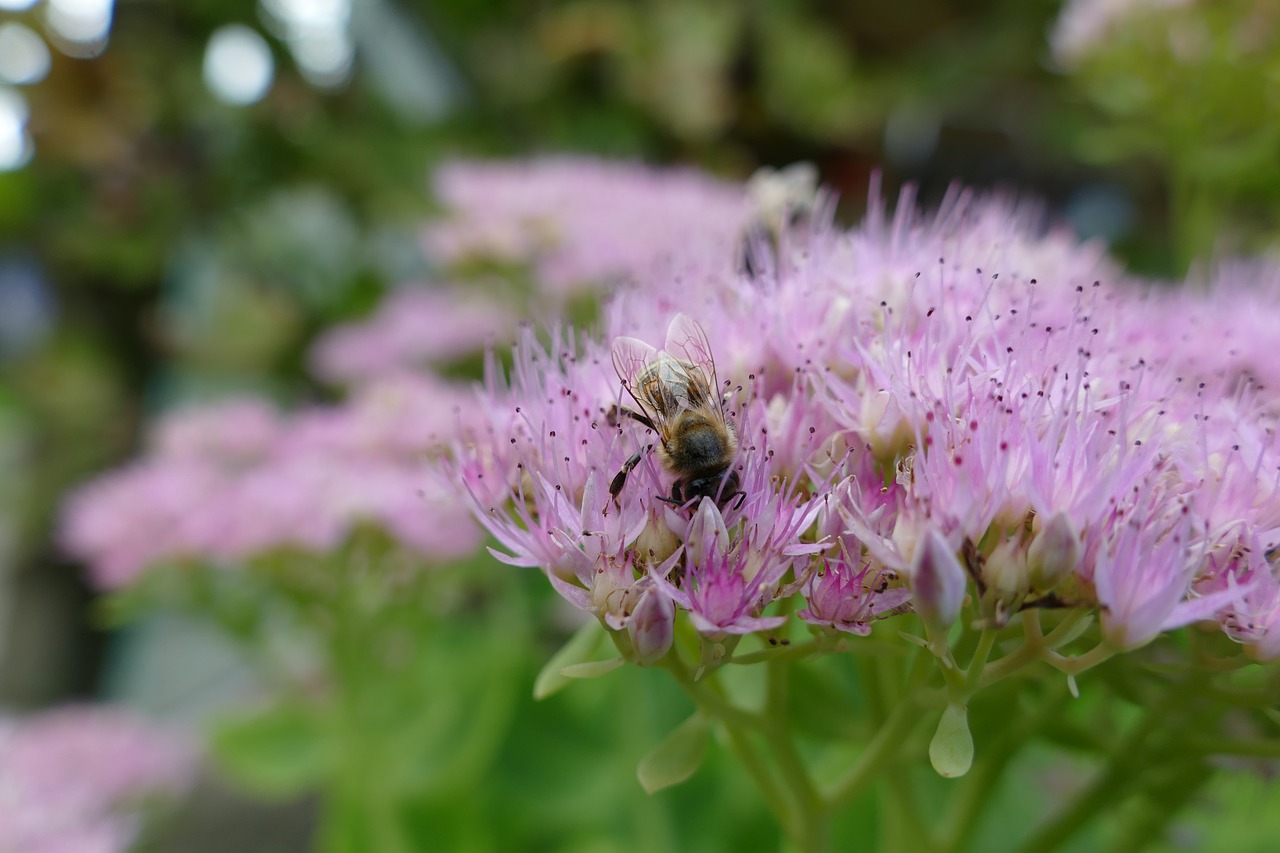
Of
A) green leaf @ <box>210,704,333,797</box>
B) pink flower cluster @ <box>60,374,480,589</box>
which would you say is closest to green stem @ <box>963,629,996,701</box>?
pink flower cluster @ <box>60,374,480,589</box>

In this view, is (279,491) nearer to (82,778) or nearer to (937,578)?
(82,778)

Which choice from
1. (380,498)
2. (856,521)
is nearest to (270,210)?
(380,498)

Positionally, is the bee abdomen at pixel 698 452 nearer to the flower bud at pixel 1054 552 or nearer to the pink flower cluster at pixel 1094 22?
the flower bud at pixel 1054 552

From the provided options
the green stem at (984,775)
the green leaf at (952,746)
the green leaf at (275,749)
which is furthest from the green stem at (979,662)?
the green leaf at (275,749)

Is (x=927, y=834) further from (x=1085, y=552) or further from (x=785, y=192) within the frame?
(x=785, y=192)

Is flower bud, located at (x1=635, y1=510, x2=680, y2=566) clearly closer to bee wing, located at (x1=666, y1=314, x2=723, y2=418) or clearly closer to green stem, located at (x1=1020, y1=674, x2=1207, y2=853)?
bee wing, located at (x1=666, y1=314, x2=723, y2=418)
